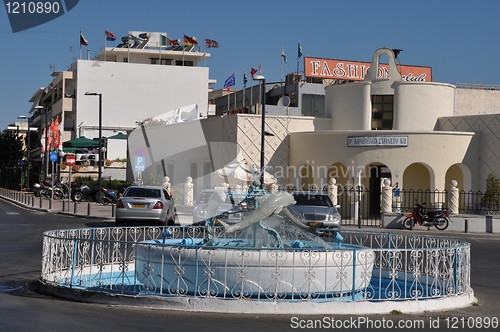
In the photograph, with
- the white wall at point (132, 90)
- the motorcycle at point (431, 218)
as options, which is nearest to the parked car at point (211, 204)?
the motorcycle at point (431, 218)

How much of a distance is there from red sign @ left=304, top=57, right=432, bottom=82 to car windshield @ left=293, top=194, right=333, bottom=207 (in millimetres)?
36652

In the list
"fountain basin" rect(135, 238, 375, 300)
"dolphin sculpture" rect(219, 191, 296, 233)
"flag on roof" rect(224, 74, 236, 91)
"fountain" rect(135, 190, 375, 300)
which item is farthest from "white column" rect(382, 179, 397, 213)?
"flag on roof" rect(224, 74, 236, 91)

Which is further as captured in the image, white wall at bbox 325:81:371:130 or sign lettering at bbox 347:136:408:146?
white wall at bbox 325:81:371:130

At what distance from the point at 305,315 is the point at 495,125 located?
32218mm

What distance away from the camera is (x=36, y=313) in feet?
32.6

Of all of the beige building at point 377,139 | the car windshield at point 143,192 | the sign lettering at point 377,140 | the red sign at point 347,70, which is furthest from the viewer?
the red sign at point 347,70

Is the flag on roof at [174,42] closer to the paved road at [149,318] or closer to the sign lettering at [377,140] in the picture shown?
the sign lettering at [377,140]

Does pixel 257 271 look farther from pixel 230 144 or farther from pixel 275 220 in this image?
pixel 230 144

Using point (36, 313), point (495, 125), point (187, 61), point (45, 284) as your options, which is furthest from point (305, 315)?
point (187, 61)

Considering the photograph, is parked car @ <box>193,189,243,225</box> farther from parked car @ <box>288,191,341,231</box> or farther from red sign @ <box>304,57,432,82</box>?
red sign @ <box>304,57,432,82</box>

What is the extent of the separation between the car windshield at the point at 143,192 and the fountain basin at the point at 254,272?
16758 mm

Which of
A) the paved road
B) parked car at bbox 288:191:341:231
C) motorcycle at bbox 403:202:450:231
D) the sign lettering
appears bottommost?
the paved road

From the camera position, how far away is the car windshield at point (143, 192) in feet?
91.0

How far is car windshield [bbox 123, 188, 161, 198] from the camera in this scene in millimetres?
27734
